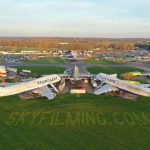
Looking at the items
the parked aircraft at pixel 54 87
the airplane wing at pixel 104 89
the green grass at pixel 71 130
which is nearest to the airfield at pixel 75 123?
the green grass at pixel 71 130

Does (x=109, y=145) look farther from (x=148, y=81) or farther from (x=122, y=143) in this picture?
(x=148, y=81)

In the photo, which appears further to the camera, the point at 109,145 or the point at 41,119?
the point at 41,119

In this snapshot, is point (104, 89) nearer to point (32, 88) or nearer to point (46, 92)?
point (46, 92)

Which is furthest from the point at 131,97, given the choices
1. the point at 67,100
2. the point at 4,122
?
the point at 4,122

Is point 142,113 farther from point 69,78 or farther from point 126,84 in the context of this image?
point 69,78

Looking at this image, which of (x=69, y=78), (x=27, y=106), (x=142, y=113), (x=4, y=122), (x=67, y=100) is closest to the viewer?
(x=4, y=122)

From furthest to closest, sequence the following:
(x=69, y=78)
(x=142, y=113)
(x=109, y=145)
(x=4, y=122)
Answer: (x=69, y=78)
(x=142, y=113)
(x=4, y=122)
(x=109, y=145)

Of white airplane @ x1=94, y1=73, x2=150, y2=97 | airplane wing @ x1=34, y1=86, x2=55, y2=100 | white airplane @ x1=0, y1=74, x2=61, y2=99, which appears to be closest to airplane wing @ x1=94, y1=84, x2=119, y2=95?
white airplane @ x1=94, y1=73, x2=150, y2=97
